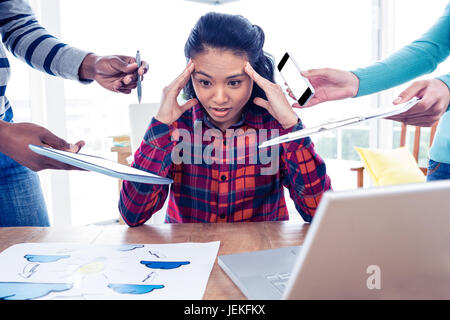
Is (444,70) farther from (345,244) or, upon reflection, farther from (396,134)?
(345,244)

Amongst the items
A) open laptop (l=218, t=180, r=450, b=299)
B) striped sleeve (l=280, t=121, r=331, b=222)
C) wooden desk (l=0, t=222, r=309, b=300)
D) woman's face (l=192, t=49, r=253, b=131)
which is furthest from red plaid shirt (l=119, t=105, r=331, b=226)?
open laptop (l=218, t=180, r=450, b=299)

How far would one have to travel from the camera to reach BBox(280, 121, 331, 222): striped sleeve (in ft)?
3.68

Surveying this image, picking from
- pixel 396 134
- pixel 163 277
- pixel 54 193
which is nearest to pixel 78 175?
pixel 54 193

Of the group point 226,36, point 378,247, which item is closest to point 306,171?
point 226,36

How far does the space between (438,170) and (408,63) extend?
0.35 metres

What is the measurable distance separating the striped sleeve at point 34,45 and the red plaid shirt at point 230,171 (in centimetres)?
30

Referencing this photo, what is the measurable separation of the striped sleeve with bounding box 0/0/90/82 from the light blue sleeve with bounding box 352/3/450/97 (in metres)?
0.86

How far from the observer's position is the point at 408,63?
123cm

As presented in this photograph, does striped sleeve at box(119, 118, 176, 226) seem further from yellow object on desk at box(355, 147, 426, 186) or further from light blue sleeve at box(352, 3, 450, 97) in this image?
yellow object on desk at box(355, 147, 426, 186)

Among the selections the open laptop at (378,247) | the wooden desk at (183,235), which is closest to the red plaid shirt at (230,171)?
the wooden desk at (183,235)

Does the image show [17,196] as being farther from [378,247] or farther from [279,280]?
[378,247]

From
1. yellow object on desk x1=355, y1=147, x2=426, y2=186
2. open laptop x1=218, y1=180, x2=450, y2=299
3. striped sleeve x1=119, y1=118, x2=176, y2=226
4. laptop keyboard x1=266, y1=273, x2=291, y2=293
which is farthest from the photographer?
yellow object on desk x1=355, y1=147, x2=426, y2=186

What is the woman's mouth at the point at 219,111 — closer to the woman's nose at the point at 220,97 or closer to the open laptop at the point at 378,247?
the woman's nose at the point at 220,97

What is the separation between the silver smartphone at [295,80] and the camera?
950mm
